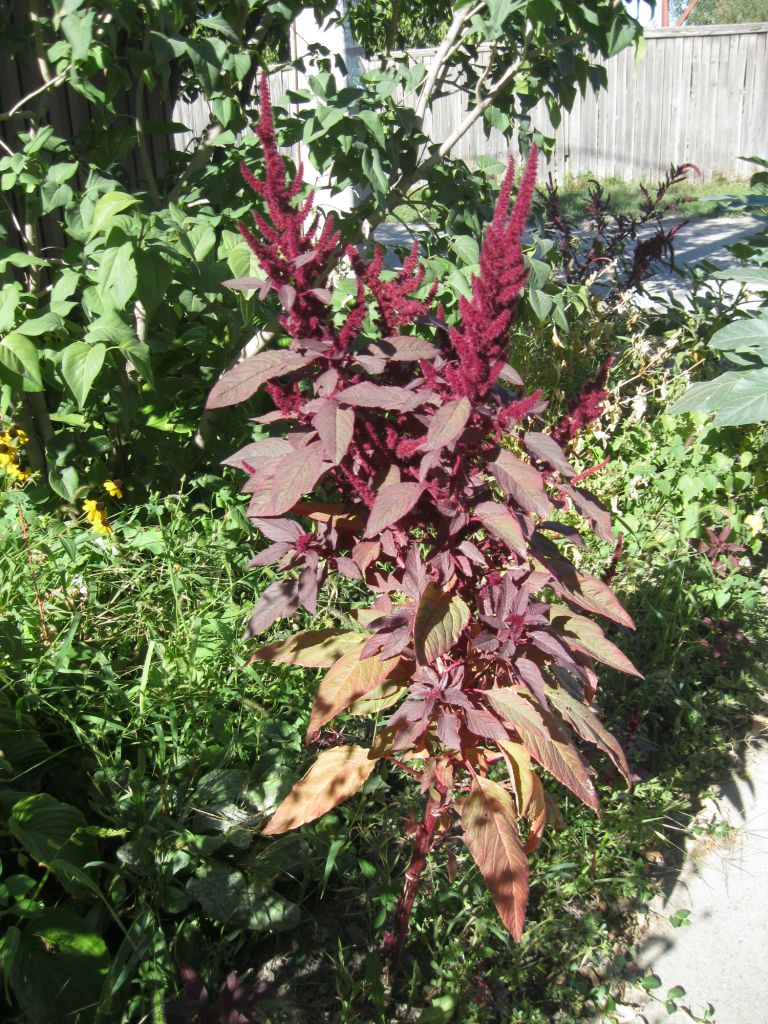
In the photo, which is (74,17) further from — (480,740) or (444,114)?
(444,114)

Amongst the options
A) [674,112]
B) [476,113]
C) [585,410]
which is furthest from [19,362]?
[674,112]

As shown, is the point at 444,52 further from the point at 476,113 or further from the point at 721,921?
the point at 721,921

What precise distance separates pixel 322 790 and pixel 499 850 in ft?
1.33

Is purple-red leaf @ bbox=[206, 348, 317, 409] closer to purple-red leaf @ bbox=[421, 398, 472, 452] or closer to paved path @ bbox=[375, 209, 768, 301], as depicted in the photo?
purple-red leaf @ bbox=[421, 398, 472, 452]

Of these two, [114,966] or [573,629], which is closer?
[114,966]

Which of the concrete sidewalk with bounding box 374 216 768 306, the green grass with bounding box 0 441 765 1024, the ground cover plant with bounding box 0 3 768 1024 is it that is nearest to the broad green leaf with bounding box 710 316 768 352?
the ground cover plant with bounding box 0 3 768 1024

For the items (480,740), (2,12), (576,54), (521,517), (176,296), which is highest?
(2,12)

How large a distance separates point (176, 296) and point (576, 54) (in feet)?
5.12

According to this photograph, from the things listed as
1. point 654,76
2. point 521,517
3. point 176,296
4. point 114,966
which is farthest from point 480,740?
point 654,76

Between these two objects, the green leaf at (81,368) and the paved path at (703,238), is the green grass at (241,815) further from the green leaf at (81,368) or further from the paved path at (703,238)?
the paved path at (703,238)

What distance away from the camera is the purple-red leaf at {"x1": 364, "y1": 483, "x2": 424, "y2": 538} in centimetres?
157

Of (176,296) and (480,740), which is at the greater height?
(176,296)

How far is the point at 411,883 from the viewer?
1.96 m

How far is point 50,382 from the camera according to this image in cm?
273
